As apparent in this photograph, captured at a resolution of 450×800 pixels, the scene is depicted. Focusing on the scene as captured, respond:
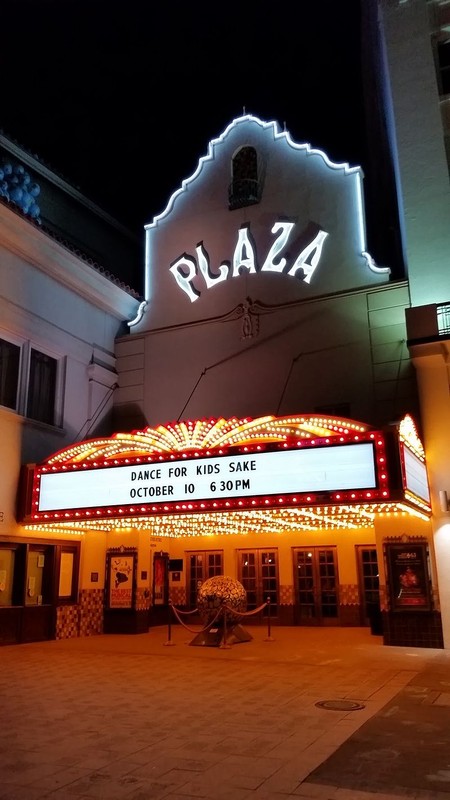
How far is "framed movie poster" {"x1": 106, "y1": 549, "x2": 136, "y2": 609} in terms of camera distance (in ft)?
56.7

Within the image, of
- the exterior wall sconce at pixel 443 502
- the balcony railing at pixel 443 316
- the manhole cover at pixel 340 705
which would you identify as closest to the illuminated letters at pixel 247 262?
the balcony railing at pixel 443 316

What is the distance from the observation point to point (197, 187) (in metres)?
19.7

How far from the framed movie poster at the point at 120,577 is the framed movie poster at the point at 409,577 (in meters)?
6.89

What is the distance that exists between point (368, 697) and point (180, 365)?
37.1 ft

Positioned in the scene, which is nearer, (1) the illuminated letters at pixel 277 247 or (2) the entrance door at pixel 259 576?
(1) the illuminated letters at pixel 277 247

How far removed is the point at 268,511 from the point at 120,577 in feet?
18.7

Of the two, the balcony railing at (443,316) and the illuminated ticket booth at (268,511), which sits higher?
the balcony railing at (443,316)

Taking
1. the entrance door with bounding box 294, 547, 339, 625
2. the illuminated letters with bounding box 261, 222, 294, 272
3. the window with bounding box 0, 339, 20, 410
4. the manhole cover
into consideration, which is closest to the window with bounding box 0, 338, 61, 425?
the window with bounding box 0, 339, 20, 410

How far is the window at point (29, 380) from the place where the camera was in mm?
15523

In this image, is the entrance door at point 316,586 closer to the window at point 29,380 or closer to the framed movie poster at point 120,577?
the framed movie poster at point 120,577

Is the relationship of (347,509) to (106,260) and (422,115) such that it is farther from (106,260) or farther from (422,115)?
(106,260)

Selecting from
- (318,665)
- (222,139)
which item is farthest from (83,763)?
(222,139)

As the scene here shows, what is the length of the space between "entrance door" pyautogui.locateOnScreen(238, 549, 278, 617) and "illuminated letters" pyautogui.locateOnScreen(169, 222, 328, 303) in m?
8.00

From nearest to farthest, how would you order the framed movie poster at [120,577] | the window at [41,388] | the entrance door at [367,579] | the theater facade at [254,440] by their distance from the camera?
1. the theater facade at [254,440]
2. the window at [41,388]
3. the framed movie poster at [120,577]
4. the entrance door at [367,579]
